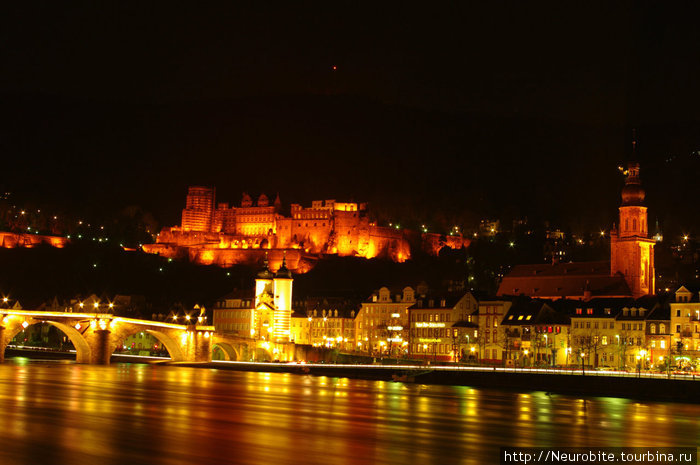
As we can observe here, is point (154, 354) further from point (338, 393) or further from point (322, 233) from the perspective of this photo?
point (322, 233)

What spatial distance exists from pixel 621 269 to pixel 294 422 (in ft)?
263

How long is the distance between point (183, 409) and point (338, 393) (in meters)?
14.4

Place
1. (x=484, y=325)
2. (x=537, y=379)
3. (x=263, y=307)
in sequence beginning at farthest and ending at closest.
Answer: (x=263, y=307)
(x=484, y=325)
(x=537, y=379)

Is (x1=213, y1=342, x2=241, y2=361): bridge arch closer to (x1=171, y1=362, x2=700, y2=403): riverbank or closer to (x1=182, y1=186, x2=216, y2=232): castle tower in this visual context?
(x1=171, y1=362, x2=700, y2=403): riverbank

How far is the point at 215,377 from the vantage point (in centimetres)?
6391

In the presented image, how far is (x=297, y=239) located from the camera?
6860 inches

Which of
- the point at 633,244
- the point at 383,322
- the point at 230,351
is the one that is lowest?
the point at 230,351

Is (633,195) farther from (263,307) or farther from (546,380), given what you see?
(546,380)

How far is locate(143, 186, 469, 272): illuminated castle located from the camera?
166 metres

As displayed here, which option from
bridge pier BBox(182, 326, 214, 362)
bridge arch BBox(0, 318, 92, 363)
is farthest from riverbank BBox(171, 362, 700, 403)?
bridge arch BBox(0, 318, 92, 363)

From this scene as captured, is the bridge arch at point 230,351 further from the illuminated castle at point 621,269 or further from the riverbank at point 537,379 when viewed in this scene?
the illuminated castle at point 621,269

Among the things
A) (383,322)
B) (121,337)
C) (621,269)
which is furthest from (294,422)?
(621,269)

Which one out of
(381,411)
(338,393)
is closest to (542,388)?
(338,393)

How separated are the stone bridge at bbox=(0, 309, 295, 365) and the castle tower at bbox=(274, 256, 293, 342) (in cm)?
177
